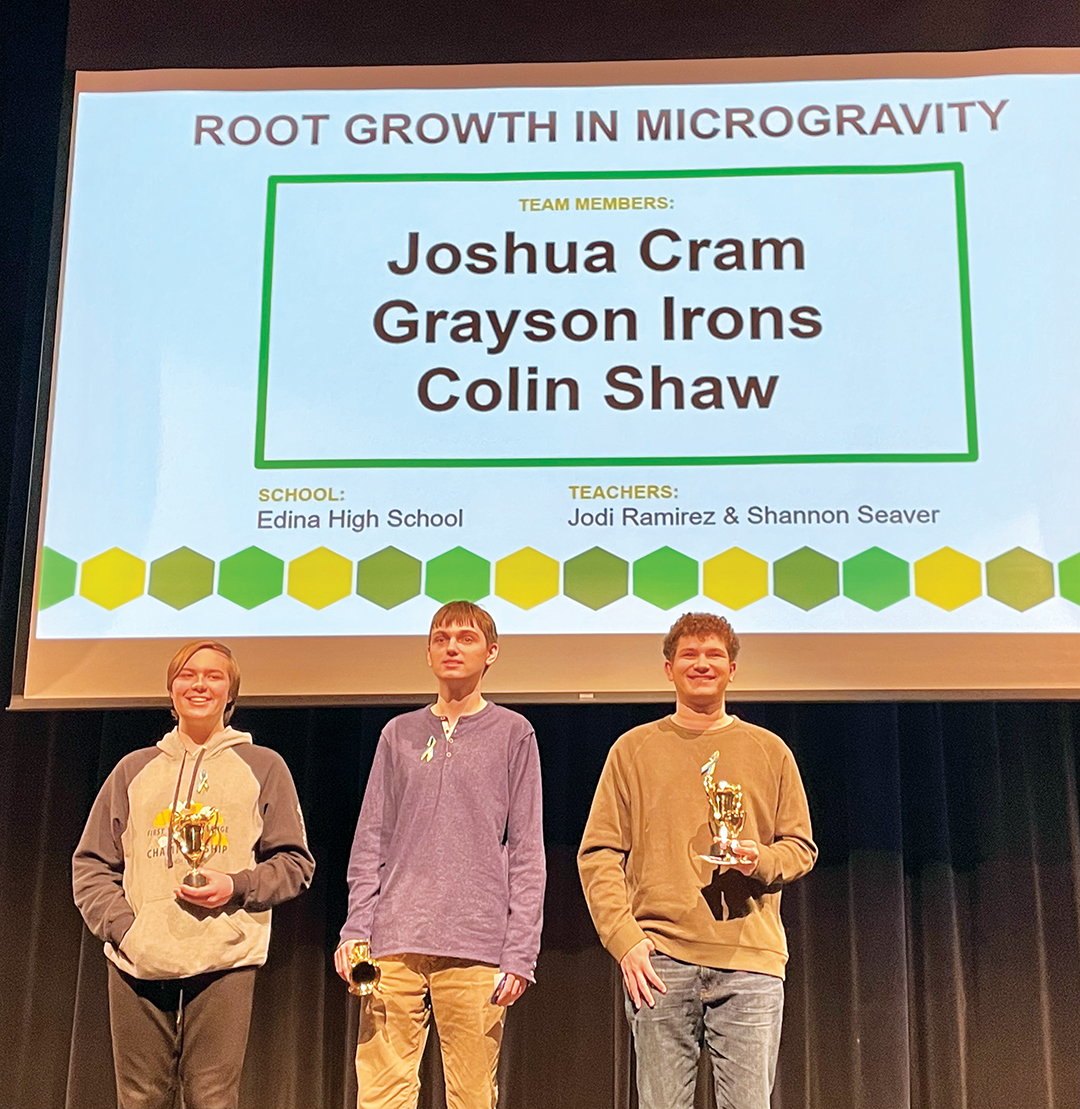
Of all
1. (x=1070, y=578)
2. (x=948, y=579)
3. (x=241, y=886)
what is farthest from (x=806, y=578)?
(x=241, y=886)

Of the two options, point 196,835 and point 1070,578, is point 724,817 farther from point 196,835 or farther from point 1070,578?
point 1070,578

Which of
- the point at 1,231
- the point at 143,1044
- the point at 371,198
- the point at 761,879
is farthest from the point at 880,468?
the point at 1,231

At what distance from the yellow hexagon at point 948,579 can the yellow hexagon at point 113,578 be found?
1.83 meters

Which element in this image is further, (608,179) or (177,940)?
(608,179)

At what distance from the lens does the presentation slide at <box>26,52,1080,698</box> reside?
10.4ft

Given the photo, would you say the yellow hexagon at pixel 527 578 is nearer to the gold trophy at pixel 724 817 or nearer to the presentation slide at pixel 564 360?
the presentation slide at pixel 564 360

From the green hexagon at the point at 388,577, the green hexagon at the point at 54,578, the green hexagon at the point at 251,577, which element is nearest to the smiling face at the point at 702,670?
the green hexagon at the point at 388,577

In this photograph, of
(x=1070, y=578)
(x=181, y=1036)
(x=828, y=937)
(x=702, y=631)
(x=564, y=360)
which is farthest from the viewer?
(x=828, y=937)

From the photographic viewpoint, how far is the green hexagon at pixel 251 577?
3.21 metres

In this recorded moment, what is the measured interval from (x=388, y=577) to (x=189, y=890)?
3.33 feet

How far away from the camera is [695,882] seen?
243 centimetres

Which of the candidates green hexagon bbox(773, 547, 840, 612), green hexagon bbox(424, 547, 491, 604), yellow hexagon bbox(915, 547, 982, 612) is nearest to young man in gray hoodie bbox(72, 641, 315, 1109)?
green hexagon bbox(424, 547, 491, 604)

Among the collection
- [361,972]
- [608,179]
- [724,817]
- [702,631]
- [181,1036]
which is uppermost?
[608,179]

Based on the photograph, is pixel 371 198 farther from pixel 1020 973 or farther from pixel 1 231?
pixel 1020 973
